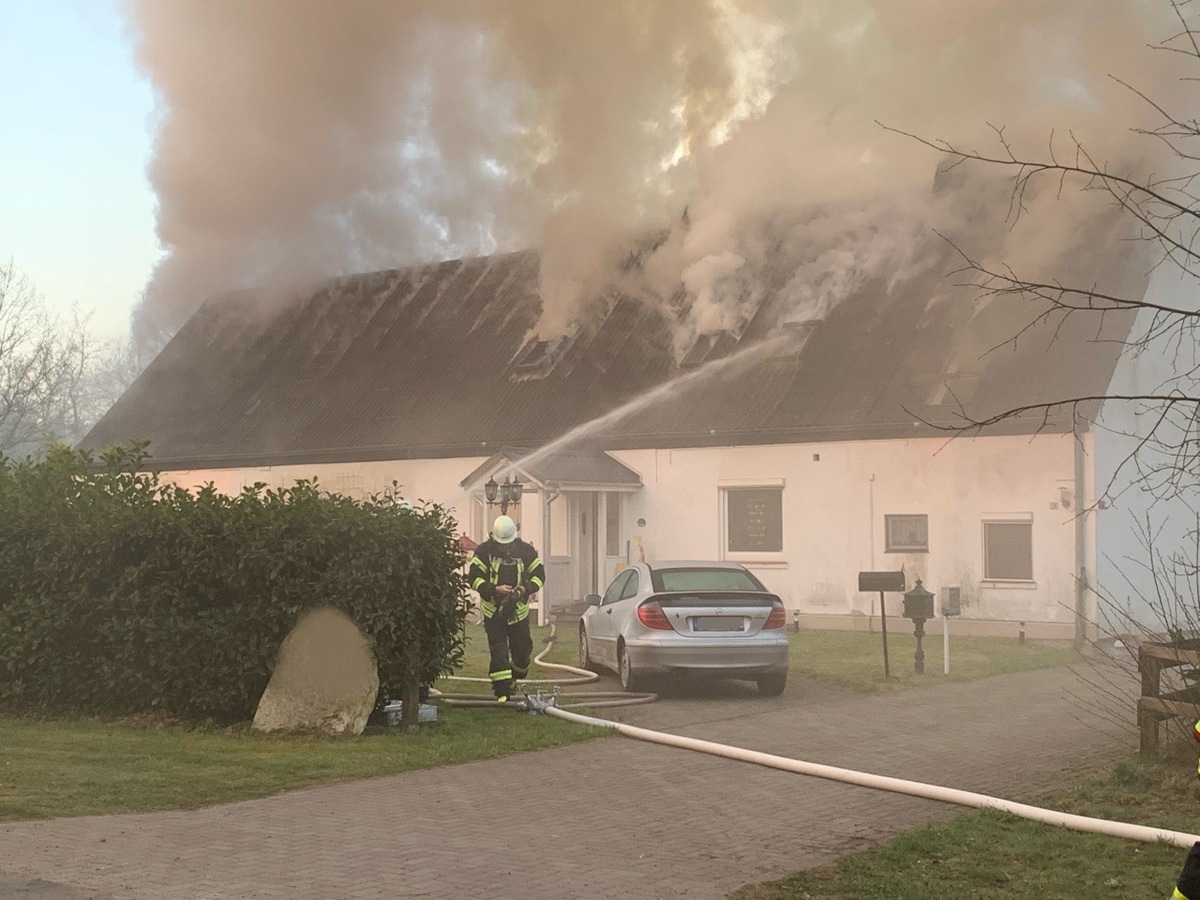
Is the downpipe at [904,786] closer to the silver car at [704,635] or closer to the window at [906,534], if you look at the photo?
the silver car at [704,635]

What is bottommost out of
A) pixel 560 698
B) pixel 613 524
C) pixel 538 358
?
pixel 560 698

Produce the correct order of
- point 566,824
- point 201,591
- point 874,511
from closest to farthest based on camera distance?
point 566,824 → point 201,591 → point 874,511

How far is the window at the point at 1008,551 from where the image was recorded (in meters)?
23.4

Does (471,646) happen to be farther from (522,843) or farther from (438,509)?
(522,843)

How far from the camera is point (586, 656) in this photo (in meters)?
17.0

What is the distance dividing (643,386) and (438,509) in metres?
17.8

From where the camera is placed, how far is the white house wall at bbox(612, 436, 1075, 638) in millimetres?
23031

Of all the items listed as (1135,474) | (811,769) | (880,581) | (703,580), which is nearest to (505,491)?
(703,580)

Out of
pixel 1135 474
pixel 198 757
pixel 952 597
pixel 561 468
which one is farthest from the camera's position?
pixel 561 468

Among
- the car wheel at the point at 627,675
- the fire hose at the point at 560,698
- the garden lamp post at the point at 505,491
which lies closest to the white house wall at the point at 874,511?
the garden lamp post at the point at 505,491

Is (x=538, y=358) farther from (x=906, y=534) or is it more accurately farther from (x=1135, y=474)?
(x=1135, y=474)

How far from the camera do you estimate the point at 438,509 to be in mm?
12367

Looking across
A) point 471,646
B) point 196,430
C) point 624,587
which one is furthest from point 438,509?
point 196,430

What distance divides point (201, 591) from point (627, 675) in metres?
Result: 5.00
